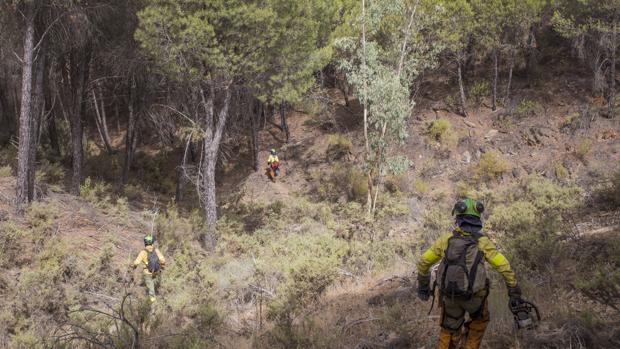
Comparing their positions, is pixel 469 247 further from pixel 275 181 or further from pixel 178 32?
pixel 275 181

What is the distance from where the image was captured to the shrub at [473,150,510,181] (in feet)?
63.6

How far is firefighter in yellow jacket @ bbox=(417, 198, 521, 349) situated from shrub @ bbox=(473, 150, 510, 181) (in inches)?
636

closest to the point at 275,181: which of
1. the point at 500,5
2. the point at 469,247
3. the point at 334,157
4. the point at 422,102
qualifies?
the point at 334,157

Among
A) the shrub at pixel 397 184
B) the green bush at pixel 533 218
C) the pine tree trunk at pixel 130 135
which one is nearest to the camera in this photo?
the green bush at pixel 533 218

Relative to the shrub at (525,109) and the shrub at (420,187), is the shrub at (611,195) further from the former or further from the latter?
the shrub at (525,109)

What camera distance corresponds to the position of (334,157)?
23.3 meters

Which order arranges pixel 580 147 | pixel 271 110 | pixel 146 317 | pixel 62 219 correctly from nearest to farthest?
pixel 146 317
pixel 62 219
pixel 580 147
pixel 271 110

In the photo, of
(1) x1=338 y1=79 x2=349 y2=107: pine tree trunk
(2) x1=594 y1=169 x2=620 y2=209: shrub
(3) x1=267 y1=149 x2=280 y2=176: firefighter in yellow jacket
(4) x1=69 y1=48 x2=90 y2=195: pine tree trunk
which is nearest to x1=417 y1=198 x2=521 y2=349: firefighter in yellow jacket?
(2) x1=594 y1=169 x2=620 y2=209: shrub

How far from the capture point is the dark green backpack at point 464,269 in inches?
167

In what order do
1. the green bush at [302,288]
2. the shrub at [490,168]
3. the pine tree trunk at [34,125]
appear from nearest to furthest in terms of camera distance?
1. the green bush at [302,288]
2. the pine tree trunk at [34,125]
3. the shrub at [490,168]

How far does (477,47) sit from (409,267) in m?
18.5

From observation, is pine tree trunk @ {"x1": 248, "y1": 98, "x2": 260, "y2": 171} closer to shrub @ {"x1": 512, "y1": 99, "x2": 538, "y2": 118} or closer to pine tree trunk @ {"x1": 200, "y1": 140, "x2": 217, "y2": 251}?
pine tree trunk @ {"x1": 200, "y1": 140, "x2": 217, "y2": 251}

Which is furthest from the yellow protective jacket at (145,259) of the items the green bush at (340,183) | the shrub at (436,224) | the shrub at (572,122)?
the shrub at (572,122)

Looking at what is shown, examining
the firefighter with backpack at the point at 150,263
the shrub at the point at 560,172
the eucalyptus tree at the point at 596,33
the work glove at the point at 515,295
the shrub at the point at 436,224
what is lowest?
the firefighter with backpack at the point at 150,263
